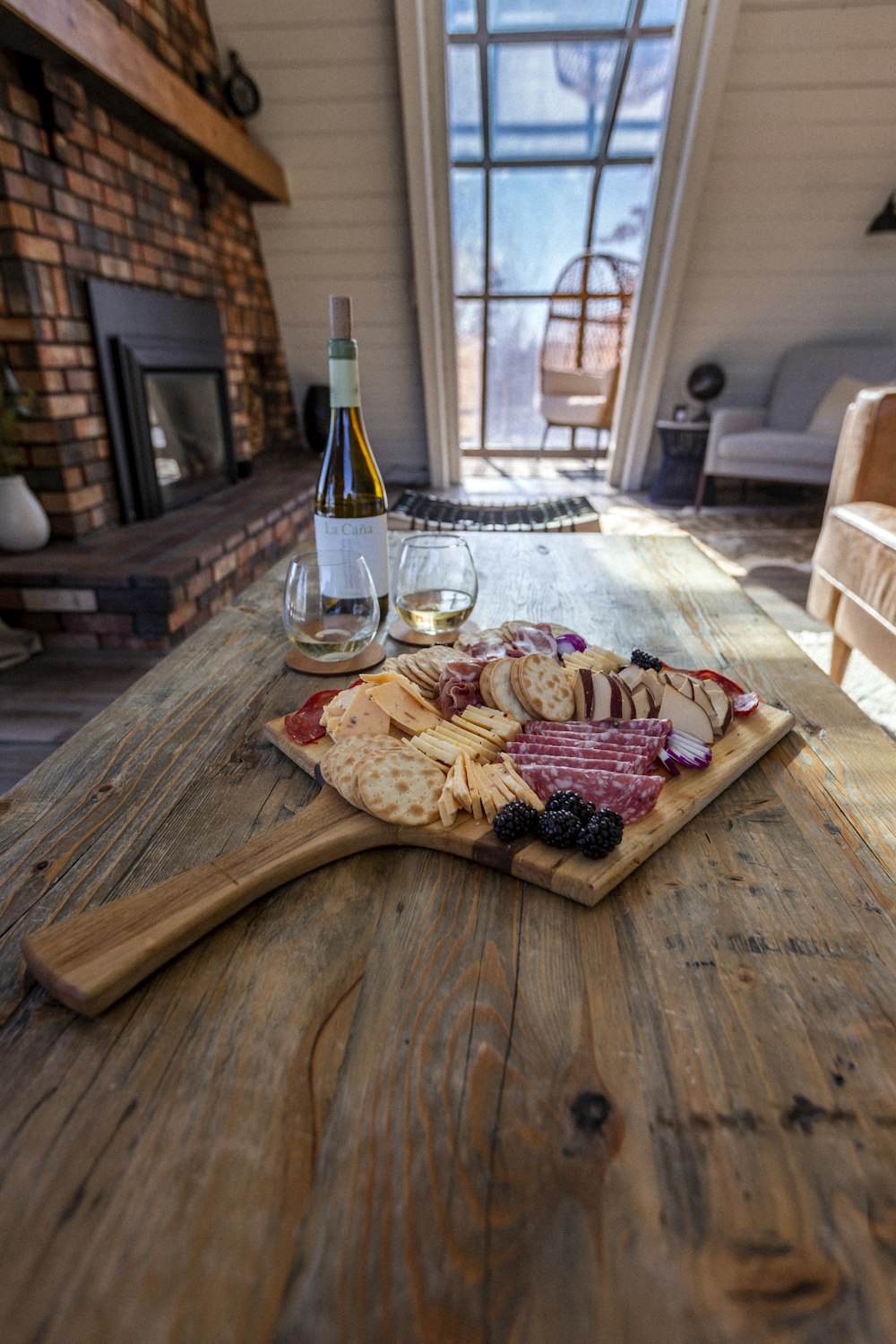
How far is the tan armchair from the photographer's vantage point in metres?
1.70

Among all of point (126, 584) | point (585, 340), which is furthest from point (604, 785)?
point (585, 340)

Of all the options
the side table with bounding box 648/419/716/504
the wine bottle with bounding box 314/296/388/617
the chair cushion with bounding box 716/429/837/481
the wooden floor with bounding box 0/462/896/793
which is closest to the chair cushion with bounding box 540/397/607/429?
the wooden floor with bounding box 0/462/896/793

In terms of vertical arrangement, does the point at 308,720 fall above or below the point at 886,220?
below

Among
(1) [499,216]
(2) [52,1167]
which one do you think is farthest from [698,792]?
(1) [499,216]

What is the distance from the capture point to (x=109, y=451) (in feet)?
8.16

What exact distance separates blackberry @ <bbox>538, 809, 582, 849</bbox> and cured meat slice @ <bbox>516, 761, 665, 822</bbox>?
48 mm

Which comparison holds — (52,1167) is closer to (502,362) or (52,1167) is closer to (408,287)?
(408,287)

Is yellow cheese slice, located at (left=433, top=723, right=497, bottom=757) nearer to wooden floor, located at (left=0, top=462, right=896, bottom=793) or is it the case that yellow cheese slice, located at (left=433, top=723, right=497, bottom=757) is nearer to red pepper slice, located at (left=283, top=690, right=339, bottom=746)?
red pepper slice, located at (left=283, top=690, right=339, bottom=746)

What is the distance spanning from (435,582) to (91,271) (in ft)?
6.86

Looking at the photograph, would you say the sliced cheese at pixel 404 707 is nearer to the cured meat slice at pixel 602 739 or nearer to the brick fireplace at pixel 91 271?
the cured meat slice at pixel 602 739

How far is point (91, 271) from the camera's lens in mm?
2324

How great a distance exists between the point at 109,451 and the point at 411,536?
1.93m

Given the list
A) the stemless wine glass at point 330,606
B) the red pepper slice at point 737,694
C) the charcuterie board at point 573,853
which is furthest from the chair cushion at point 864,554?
the stemless wine glass at point 330,606

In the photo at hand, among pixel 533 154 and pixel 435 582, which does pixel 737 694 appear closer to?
pixel 435 582
